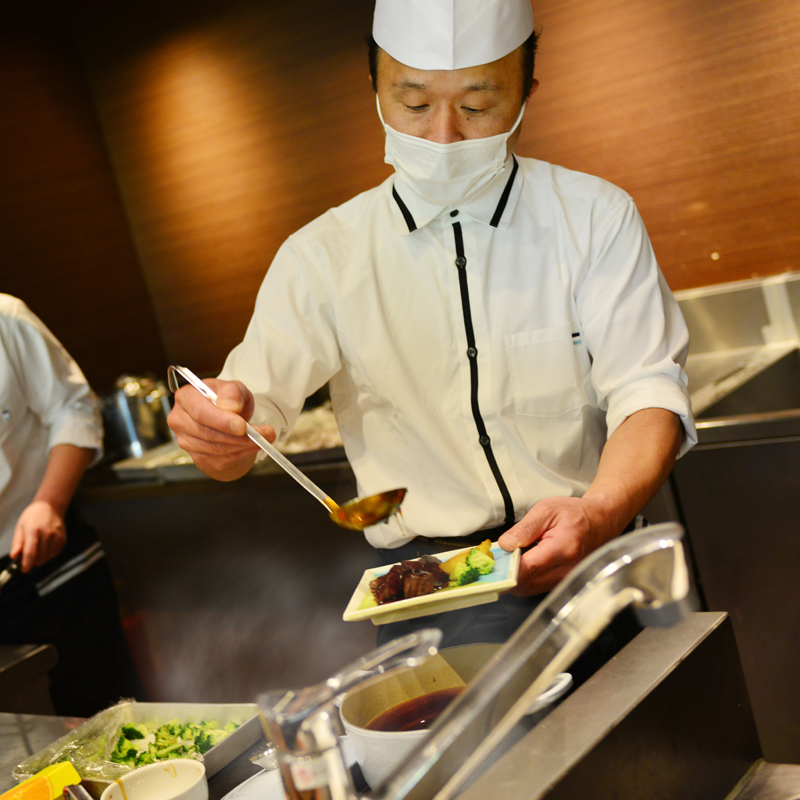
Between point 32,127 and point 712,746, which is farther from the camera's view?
point 32,127

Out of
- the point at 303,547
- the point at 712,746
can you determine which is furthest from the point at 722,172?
the point at 712,746

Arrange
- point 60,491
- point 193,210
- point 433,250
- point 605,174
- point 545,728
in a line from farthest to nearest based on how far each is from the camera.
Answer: point 193,210 < point 605,174 < point 60,491 < point 433,250 < point 545,728

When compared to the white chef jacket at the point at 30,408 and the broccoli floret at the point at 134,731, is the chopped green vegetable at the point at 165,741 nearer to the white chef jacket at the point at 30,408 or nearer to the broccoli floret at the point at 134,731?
the broccoli floret at the point at 134,731

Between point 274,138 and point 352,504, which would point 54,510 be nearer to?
point 352,504

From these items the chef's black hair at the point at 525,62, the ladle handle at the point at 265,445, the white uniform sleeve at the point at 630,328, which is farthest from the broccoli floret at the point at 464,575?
the chef's black hair at the point at 525,62

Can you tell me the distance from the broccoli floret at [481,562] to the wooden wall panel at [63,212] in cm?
278

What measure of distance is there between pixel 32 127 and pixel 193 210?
0.74 metres

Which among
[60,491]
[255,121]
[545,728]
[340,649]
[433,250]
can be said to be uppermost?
[255,121]

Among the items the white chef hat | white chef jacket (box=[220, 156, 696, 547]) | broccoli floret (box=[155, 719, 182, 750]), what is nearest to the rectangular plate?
broccoli floret (box=[155, 719, 182, 750])

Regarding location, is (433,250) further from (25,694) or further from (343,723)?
(25,694)

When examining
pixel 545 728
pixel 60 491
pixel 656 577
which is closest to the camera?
pixel 656 577

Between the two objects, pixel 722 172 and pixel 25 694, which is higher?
pixel 722 172

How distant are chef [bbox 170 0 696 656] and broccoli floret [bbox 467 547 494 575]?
279 mm

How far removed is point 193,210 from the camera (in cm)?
371
